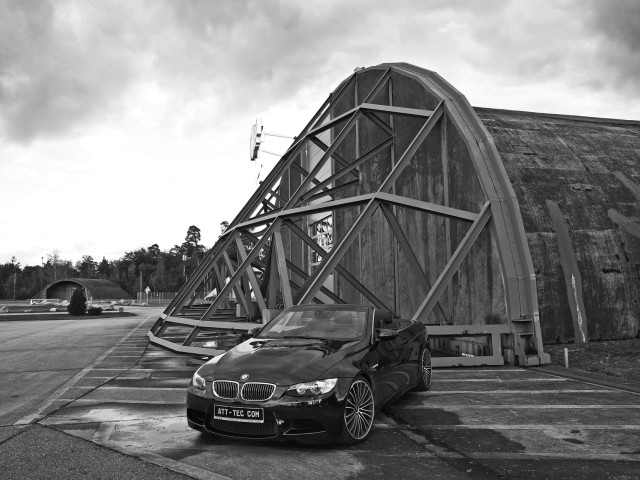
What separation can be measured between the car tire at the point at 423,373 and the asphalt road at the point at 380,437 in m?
0.12

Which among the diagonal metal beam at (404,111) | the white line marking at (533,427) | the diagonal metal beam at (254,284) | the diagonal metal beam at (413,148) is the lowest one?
the white line marking at (533,427)

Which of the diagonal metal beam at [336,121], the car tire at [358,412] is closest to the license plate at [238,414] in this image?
the car tire at [358,412]

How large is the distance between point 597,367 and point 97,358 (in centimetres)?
1045

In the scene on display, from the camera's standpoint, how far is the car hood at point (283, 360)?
475cm

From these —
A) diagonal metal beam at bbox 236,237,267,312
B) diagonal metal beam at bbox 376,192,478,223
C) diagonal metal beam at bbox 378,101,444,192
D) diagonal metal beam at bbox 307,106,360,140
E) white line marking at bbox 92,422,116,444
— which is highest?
diagonal metal beam at bbox 307,106,360,140

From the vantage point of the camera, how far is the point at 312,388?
4.64m

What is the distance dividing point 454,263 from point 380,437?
19.1ft

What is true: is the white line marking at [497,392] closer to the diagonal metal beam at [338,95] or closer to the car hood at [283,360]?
the car hood at [283,360]

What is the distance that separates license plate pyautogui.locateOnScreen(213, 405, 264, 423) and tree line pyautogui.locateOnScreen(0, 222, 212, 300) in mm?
119842

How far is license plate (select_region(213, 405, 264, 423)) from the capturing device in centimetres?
457

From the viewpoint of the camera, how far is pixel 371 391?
523 cm

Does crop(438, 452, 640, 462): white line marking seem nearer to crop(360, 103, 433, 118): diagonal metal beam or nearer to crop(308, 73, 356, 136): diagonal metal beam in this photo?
crop(360, 103, 433, 118): diagonal metal beam

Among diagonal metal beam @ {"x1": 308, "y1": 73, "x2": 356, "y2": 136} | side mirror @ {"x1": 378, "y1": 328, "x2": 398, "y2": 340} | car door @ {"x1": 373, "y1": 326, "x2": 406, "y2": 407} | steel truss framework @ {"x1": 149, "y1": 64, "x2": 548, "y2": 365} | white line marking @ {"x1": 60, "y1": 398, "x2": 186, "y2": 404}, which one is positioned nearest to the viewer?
car door @ {"x1": 373, "y1": 326, "x2": 406, "y2": 407}

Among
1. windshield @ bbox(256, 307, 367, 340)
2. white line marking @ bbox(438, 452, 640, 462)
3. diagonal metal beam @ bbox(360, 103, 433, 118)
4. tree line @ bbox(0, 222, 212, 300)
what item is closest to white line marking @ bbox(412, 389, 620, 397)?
windshield @ bbox(256, 307, 367, 340)
